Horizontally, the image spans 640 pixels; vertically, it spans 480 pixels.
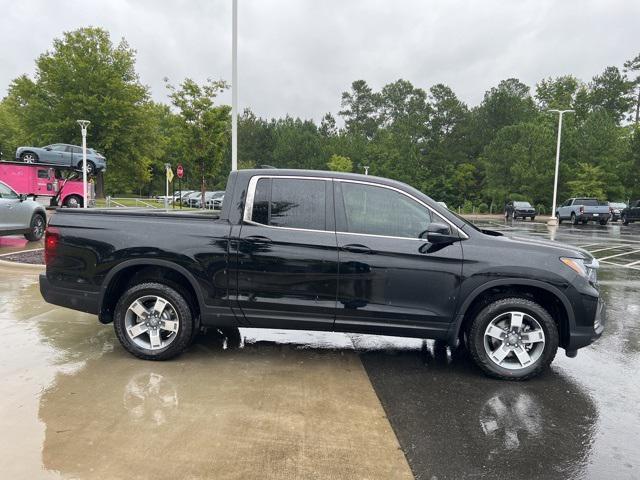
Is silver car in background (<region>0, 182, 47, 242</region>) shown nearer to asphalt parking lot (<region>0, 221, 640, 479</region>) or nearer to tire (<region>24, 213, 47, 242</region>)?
tire (<region>24, 213, 47, 242</region>)

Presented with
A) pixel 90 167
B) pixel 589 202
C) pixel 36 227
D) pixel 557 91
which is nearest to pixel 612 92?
pixel 557 91

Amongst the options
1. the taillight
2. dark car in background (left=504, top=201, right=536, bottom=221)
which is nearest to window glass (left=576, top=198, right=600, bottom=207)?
dark car in background (left=504, top=201, right=536, bottom=221)

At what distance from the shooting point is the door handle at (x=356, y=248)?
4.36 meters

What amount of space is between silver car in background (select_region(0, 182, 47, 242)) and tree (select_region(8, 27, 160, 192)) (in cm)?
2826

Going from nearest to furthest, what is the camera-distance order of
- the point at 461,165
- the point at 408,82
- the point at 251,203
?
the point at 251,203
the point at 461,165
the point at 408,82

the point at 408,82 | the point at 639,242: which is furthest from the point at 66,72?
the point at 408,82

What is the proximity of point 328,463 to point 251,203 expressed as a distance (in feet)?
8.11

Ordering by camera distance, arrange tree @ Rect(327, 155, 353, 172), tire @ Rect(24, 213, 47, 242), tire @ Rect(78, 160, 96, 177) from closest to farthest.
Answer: tire @ Rect(24, 213, 47, 242) < tire @ Rect(78, 160, 96, 177) < tree @ Rect(327, 155, 353, 172)

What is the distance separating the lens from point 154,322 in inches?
184

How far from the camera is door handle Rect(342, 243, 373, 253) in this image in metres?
4.36

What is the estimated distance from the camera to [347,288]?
4395 mm

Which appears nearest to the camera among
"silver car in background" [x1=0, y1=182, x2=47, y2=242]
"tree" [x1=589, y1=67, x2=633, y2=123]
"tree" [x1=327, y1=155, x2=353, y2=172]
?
"silver car in background" [x1=0, y1=182, x2=47, y2=242]

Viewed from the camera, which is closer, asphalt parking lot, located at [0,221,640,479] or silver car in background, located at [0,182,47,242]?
asphalt parking lot, located at [0,221,640,479]

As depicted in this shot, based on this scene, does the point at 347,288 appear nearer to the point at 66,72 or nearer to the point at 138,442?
the point at 138,442
